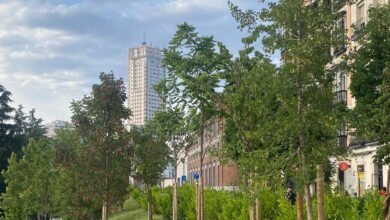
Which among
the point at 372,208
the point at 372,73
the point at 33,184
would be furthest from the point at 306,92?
the point at 33,184

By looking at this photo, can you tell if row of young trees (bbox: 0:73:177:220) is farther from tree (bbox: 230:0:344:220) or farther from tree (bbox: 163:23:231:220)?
tree (bbox: 230:0:344:220)

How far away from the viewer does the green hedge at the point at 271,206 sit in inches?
653

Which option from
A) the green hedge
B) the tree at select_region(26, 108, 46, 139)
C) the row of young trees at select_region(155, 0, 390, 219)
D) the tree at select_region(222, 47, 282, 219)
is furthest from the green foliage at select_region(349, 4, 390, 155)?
the tree at select_region(26, 108, 46, 139)

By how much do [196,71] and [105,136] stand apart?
262 inches

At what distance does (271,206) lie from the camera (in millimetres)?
21516

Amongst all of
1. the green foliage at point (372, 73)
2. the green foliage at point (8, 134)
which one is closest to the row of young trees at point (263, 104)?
the green foliage at point (372, 73)

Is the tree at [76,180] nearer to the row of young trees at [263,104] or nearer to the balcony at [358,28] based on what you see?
the row of young trees at [263,104]

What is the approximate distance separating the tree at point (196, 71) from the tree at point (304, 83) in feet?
18.7

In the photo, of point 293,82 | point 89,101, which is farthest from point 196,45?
point 293,82

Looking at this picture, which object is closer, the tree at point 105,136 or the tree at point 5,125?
the tree at point 105,136

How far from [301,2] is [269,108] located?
2.69m

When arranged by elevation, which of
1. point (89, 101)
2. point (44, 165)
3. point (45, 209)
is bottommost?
point (45, 209)

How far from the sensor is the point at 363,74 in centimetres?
1443

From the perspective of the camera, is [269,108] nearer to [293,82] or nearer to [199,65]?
[293,82]
